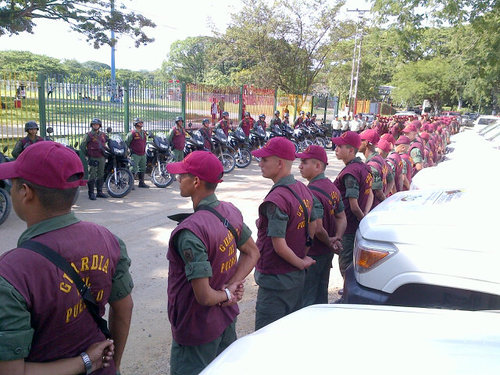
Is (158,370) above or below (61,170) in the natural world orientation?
below

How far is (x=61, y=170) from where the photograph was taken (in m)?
1.66

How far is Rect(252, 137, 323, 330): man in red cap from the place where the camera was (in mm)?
3023

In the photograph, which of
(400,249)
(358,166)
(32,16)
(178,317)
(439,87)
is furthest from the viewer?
(439,87)

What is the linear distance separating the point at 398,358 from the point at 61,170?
1359 mm

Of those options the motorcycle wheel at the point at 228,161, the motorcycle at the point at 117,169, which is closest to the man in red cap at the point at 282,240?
the motorcycle at the point at 117,169

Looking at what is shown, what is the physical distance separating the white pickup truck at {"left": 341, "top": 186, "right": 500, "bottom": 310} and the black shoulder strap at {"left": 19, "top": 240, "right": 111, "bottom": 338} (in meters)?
2.00

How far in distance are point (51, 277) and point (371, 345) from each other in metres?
1.15

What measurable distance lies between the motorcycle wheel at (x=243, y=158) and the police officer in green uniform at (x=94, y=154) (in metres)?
5.23

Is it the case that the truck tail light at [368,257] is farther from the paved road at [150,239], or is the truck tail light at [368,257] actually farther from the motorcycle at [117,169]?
the motorcycle at [117,169]

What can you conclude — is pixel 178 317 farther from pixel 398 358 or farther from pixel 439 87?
pixel 439 87

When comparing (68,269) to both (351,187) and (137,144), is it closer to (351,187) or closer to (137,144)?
(351,187)

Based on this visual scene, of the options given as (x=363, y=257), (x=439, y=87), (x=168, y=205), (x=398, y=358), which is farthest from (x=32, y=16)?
(x=439, y=87)

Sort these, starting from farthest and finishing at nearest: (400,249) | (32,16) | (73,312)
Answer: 1. (32,16)
2. (400,249)
3. (73,312)

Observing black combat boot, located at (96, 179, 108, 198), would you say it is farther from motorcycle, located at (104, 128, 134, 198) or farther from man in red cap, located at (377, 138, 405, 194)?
man in red cap, located at (377, 138, 405, 194)
